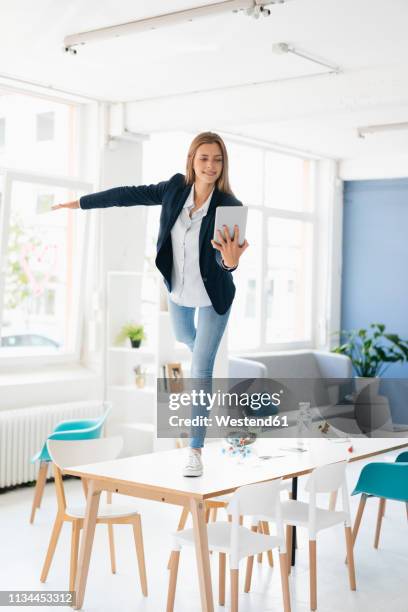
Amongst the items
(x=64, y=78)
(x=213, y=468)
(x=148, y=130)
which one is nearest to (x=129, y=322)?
(x=148, y=130)

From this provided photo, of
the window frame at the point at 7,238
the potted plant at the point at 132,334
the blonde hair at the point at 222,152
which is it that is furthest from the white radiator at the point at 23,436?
the blonde hair at the point at 222,152

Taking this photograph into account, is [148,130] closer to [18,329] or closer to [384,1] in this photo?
[18,329]

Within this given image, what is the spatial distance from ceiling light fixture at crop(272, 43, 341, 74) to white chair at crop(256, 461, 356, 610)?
2.98m

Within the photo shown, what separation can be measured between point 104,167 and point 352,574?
15.4 ft

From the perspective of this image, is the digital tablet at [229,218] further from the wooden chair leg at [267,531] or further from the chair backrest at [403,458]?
the chair backrest at [403,458]

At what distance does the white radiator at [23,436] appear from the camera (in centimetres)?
703

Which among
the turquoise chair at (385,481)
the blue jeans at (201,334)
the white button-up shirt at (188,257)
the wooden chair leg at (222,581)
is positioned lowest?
the wooden chair leg at (222,581)

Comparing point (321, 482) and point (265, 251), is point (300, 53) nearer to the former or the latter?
point (321, 482)

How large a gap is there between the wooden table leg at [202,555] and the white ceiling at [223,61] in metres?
3.08

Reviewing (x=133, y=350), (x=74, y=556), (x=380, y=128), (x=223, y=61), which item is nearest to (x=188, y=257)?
(x=74, y=556)

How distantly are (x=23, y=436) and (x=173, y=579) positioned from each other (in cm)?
323

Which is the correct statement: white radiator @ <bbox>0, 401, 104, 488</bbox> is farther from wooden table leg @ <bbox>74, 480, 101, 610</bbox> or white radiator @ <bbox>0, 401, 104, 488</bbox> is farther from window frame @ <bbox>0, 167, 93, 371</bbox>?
wooden table leg @ <bbox>74, 480, 101, 610</bbox>

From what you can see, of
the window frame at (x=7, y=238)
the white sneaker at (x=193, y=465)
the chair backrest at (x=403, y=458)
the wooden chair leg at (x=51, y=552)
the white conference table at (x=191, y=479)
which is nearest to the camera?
the white conference table at (x=191, y=479)

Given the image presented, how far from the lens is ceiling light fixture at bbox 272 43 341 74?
598 centimetres
